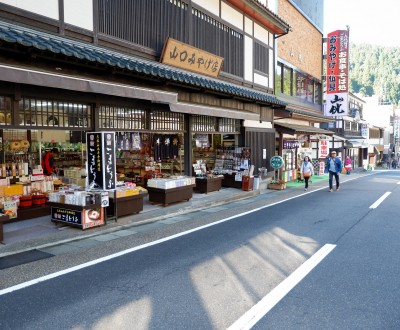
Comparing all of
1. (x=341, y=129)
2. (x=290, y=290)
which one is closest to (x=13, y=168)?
(x=290, y=290)

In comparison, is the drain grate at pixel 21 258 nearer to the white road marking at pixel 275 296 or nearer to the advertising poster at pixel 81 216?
the advertising poster at pixel 81 216

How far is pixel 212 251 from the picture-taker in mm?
7508

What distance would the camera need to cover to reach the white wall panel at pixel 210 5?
1518 cm

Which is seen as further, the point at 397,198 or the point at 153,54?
the point at 397,198

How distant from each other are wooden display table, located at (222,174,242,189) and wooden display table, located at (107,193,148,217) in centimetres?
754

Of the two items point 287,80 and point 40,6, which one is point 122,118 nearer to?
point 40,6

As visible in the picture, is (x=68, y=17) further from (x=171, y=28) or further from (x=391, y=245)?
(x=391, y=245)

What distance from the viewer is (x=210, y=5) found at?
15.9 meters

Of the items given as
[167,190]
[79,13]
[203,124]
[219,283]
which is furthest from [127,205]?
[203,124]

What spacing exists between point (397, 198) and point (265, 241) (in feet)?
33.9

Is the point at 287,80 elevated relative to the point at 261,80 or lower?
elevated

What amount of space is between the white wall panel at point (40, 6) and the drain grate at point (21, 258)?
5860 mm

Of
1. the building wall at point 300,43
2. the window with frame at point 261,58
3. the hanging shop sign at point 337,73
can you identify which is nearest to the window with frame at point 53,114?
the window with frame at point 261,58

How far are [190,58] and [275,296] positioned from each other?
11193 mm
